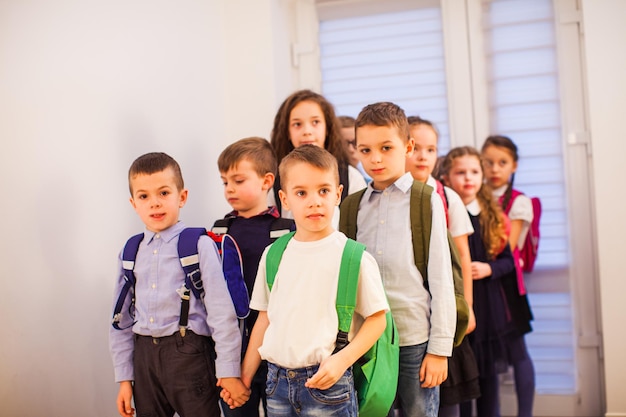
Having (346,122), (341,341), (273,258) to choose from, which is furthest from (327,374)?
(346,122)

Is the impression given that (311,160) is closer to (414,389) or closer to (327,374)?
(327,374)

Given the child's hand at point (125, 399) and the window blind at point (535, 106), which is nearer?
the child's hand at point (125, 399)

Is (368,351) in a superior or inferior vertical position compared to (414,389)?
superior

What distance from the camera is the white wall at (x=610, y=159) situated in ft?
8.61

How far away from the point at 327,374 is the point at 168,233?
0.66m

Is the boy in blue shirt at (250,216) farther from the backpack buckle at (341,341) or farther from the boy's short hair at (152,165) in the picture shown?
the backpack buckle at (341,341)

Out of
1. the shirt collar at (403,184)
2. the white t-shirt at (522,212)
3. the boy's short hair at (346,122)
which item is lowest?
the white t-shirt at (522,212)

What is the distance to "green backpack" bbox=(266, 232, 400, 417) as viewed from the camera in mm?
1469

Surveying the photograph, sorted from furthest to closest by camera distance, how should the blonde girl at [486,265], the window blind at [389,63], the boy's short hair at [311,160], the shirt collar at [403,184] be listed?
the window blind at [389,63], the blonde girl at [486,265], the shirt collar at [403,184], the boy's short hair at [311,160]

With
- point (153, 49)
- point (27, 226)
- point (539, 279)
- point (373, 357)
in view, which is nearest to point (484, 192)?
point (539, 279)

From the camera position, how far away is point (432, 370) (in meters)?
1.67

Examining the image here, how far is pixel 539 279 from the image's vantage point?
2.92 metres

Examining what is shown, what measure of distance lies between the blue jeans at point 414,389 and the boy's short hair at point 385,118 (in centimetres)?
65

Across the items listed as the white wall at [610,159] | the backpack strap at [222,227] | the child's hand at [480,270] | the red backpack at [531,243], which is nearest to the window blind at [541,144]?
the red backpack at [531,243]
